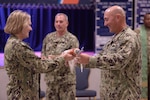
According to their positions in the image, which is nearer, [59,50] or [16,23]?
[16,23]

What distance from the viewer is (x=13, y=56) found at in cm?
292

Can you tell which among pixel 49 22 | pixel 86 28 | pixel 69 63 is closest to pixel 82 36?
pixel 86 28

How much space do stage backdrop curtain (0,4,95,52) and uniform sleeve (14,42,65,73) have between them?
530 cm

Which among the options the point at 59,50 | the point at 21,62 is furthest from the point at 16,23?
the point at 59,50

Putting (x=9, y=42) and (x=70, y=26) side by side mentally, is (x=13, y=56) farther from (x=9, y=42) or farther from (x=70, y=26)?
(x=70, y=26)

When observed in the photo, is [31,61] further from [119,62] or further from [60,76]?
[60,76]

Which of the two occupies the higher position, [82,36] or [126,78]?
[82,36]

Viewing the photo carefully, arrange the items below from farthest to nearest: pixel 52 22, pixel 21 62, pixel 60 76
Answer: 1. pixel 52 22
2. pixel 60 76
3. pixel 21 62

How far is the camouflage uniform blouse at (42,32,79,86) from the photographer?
451cm

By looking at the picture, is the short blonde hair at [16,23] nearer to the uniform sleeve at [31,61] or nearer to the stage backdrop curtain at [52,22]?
the uniform sleeve at [31,61]

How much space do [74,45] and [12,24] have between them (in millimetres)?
1742

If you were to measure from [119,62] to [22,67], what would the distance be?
2.75 ft

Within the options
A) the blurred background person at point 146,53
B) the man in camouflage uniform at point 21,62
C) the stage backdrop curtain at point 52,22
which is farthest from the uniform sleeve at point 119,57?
the stage backdrop curtain at point 52,22

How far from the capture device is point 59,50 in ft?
Result: 15.0
